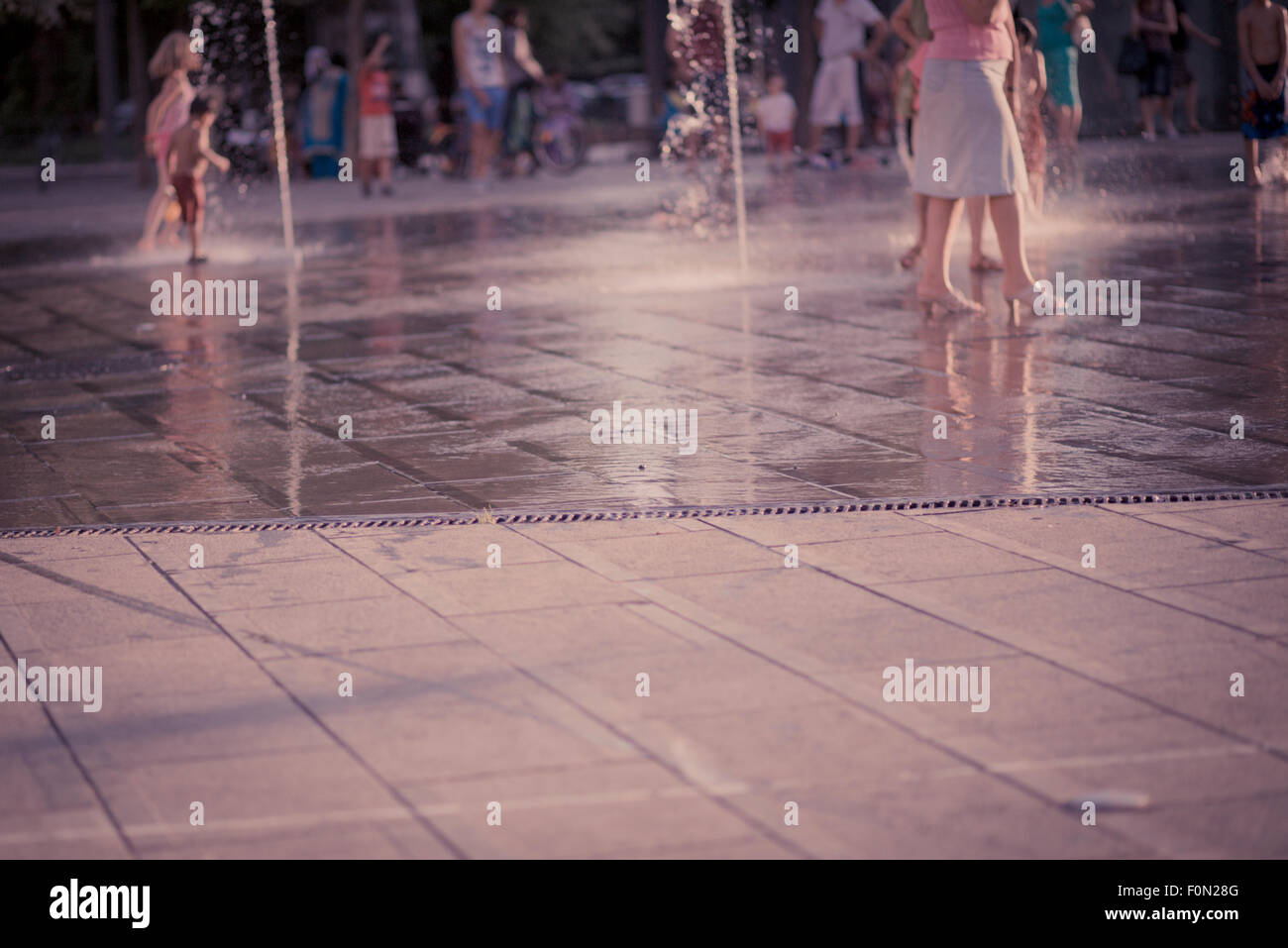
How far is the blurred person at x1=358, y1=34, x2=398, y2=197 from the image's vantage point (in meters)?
22.5

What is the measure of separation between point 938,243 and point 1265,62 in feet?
26.3

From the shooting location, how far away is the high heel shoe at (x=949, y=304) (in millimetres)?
9942

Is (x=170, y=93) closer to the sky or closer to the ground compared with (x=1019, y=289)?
closer to the sky

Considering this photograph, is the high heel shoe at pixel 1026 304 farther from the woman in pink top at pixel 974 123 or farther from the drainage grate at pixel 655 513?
the drainage grate at pixel 655 513

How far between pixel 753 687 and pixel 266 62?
1799 cm

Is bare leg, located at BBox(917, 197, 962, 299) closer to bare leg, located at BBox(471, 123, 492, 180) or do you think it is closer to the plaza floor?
the plaza floor

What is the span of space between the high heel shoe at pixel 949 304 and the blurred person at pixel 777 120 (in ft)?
47.7

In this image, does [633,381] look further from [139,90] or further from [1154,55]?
[139,90]

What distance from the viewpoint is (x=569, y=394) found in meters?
8.25

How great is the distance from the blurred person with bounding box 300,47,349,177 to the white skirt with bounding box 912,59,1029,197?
55.8 feet

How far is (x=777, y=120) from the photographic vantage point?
82.6 feet

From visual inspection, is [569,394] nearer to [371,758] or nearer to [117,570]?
[117,570]

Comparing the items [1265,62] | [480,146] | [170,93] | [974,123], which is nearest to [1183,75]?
[480,146]

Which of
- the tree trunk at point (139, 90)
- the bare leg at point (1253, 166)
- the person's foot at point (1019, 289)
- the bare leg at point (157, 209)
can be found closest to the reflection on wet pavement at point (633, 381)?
the person's foot at point (1019, 289)
